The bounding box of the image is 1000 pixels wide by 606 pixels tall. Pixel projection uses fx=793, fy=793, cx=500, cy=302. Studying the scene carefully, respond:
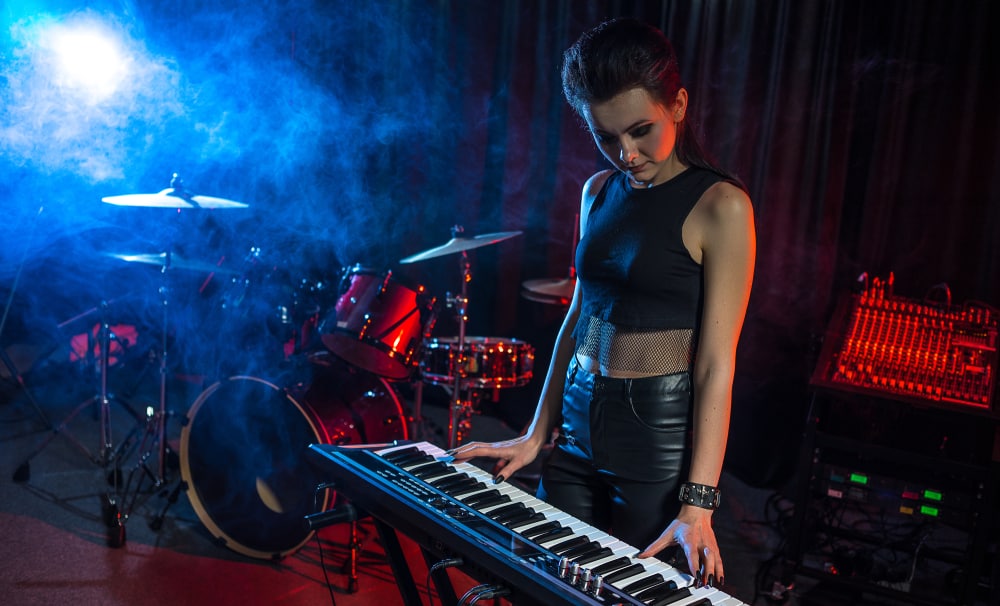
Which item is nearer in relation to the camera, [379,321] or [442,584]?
[442,584]

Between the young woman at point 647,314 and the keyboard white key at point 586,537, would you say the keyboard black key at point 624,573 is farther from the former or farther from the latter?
the young woman at point 647,314

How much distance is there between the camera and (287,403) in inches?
133

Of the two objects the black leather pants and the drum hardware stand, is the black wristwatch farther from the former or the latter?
the drum hardware stand

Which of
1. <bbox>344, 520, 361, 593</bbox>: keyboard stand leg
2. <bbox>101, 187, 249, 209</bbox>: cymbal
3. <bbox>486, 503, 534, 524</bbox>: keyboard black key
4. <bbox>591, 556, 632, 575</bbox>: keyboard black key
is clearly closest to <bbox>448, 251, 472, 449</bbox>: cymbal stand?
<bbox>344, 520, 361, 593</bbox>: keyboard stand leg

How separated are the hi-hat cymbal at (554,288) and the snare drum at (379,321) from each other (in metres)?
0.69

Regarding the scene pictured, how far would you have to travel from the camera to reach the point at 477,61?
17.9 feet

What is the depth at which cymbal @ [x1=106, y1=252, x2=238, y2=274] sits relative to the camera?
3.65 metres

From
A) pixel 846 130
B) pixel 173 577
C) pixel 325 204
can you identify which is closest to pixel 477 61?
pixel 325 204

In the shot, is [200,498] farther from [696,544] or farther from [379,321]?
[696,544]

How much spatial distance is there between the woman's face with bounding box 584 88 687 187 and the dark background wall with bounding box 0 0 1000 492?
2.53m

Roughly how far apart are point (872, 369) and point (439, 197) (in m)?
3.39

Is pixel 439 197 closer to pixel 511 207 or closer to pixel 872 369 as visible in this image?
pixel 511 207

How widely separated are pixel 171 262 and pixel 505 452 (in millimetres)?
2457

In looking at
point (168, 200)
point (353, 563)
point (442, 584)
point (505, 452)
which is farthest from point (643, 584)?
point (168, 200)
